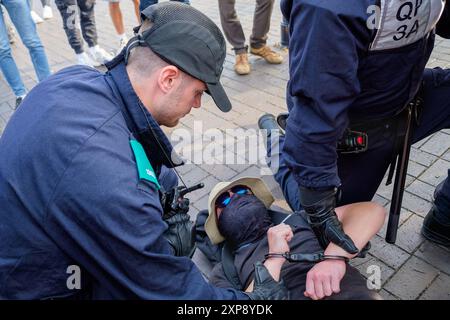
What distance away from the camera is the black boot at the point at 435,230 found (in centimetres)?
211

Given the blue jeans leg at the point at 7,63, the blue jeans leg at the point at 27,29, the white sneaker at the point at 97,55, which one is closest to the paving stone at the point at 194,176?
the blue jeans leg at the point at 27,29

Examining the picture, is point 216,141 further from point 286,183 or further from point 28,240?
point 28,240

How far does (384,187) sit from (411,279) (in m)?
0.74

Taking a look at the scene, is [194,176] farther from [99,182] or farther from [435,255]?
[99,182]

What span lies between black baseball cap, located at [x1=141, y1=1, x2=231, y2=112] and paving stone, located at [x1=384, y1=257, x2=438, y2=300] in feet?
4.50

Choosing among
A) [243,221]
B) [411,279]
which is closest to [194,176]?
[243,221]

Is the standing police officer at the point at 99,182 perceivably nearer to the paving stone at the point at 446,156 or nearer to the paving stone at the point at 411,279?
the paving stone at the point at 411,279

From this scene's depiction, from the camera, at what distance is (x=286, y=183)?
2137 millimetres

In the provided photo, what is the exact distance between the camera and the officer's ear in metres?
1.40

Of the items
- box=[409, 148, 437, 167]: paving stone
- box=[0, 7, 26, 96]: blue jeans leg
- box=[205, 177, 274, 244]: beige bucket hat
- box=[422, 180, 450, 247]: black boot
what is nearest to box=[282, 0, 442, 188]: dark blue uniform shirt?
box=[205, 177, 274, 244]: beige bucket hat

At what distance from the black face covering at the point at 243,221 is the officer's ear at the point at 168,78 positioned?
0.99 meters

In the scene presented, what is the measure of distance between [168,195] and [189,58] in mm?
668

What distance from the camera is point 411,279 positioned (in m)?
2.01
